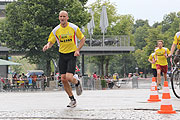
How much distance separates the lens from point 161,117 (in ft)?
22.7

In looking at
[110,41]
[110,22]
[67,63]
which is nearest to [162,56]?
[67,63]

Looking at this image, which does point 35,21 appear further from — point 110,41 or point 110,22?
point 110,22

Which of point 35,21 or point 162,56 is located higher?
point 35,21

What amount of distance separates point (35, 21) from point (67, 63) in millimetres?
26580

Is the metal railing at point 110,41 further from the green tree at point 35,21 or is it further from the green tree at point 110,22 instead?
the green tree at point 110,22

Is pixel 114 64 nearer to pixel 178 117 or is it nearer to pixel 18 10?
pixel 18 10

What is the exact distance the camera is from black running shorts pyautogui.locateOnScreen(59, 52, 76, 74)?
908cm

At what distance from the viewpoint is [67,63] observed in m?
9.21

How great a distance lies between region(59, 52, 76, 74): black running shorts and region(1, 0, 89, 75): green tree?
25.5 m

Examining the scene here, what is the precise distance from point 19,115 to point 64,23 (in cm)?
243

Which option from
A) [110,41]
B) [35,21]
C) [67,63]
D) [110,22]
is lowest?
[67,63]

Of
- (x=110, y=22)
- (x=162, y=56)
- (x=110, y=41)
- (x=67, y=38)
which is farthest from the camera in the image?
(x=110, y=22)

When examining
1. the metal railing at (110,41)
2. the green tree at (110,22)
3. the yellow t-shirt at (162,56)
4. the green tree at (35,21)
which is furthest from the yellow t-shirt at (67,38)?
the green tree at (110,22)

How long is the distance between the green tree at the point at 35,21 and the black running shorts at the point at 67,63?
2549 cm
